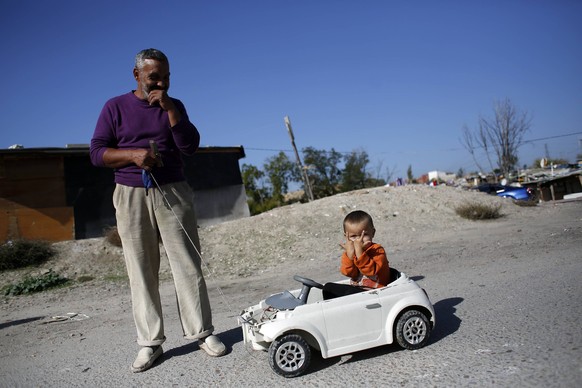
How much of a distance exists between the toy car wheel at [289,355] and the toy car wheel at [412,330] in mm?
712

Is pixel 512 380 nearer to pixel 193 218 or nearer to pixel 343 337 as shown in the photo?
pixel 343 337

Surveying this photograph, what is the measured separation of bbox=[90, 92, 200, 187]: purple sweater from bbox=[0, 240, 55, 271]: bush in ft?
29.7

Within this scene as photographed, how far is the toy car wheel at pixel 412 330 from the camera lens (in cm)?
317

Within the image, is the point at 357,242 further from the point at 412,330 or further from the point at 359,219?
the point at 412,330

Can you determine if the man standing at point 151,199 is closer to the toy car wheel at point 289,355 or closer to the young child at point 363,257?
the toy car wheel at point 289,355

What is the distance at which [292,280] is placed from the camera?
7.57m

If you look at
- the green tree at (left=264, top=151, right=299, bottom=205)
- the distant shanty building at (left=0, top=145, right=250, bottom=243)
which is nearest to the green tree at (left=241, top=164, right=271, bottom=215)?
the green tree at (left=264, top=151, right=299, bottom=205)

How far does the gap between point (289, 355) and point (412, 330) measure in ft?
3.07

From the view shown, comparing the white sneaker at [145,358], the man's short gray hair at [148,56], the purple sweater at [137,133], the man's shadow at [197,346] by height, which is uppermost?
the man's short gray hair at [148,56]

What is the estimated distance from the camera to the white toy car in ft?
9.70

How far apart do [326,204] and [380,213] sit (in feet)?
6.60

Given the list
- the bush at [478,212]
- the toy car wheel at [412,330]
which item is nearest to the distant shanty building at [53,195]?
the bush at [478,212]

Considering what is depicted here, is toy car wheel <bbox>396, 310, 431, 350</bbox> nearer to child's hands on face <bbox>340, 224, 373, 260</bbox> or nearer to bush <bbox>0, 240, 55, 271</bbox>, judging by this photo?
child's hands on face <bbox>340, 224, 373, 260</bbox>

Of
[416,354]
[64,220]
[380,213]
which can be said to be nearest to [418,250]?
[380,213]
